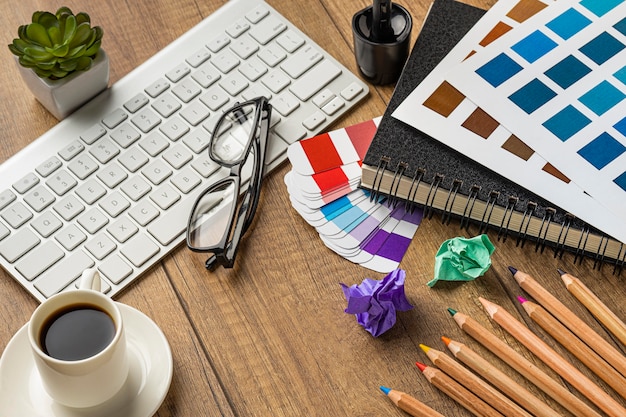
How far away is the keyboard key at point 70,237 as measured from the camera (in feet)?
2.97

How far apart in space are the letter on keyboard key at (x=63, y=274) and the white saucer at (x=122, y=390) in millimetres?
57

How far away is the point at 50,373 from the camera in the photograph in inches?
28.8

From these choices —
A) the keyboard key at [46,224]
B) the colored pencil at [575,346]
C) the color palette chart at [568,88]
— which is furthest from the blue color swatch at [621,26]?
the keyboard key at [46,224]

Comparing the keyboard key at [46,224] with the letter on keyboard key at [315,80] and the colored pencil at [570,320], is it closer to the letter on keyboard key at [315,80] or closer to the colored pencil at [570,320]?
the letter on keyboard key at [315,80]

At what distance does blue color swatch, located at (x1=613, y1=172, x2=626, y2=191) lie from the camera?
2.89ft

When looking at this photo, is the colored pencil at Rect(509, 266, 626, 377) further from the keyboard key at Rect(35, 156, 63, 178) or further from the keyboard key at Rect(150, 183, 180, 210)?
the keyboard key at Rect(35, 156, 63, 178)

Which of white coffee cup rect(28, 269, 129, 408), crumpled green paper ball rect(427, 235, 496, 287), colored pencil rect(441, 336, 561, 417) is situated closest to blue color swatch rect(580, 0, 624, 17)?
crumpled green paper ball rect(427, 235, 496, 287)

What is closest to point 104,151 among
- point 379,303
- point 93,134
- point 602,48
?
point 93,134

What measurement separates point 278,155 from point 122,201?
0.18 m

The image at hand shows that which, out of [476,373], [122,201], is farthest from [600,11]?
[122,201]

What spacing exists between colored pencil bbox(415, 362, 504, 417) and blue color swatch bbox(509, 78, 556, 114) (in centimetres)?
31

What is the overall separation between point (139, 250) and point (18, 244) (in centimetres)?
13

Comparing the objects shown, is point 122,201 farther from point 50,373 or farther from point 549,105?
point 549,105

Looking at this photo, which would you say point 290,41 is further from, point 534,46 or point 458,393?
point 458,393
